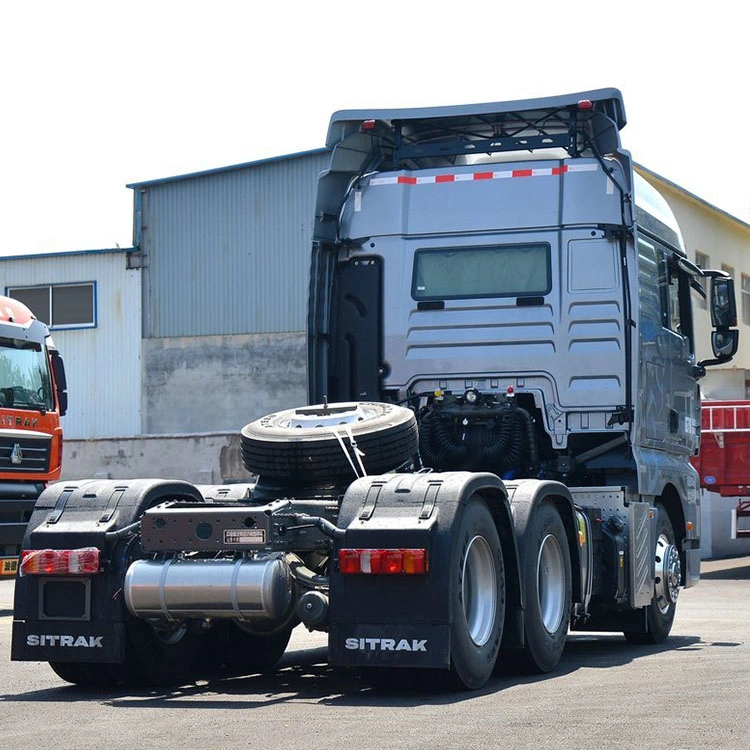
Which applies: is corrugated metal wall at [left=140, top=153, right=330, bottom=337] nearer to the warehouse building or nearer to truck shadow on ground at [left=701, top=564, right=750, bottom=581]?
the warehouse building

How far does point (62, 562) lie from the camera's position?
29.6 ft

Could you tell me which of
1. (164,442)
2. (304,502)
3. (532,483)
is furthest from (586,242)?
(164,442)

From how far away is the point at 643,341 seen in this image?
38.3ft

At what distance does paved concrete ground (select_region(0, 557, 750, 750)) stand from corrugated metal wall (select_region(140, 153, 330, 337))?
2385 cm

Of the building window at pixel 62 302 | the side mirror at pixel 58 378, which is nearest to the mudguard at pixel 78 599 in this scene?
the side mirror at pixel 58 378

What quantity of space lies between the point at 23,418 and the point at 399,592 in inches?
392

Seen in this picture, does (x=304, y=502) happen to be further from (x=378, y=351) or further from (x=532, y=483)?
(x=378, y=351)

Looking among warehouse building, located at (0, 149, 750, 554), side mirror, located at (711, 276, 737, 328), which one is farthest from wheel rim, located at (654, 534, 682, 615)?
warehouse building, located at (0, 149, 750, 554)

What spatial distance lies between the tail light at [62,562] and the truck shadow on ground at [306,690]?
75 cm

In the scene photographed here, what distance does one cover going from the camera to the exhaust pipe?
852 centimetres

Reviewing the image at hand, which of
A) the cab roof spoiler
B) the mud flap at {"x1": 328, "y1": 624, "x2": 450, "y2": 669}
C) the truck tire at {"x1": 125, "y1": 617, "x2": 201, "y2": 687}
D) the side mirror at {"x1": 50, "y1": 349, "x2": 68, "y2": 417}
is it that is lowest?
the truck tire at {"x1": 125, "y1": 617, "x2": 201, "y2": 687}

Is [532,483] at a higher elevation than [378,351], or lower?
lower

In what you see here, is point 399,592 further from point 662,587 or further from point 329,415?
point 662,587

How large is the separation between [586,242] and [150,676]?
476cm
